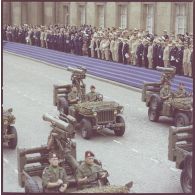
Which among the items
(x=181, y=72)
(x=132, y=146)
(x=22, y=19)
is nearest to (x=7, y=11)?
(x=22, y=19)

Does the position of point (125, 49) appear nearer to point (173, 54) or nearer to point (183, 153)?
point (173, 54)

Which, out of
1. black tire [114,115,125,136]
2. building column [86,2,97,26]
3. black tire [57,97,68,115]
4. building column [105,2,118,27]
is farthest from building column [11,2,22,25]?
black tire [114,115,125,136]

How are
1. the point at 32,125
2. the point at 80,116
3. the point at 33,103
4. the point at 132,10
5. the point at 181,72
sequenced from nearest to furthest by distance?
the point at 80,116 → the point at 32,125 → the point at 33,103 → the point at 181,72 → the point at 132,10

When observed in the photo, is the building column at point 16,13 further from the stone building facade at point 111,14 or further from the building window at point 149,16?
the building window at point 149,16

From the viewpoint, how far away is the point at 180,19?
28.1 metres

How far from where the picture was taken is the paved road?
1137 centimetres

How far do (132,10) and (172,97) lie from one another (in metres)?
16.7

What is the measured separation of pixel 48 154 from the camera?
1089 cm

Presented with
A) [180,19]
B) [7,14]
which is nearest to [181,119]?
[180,19]

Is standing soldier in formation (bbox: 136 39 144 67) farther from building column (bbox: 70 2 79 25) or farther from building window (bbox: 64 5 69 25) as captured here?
building window (bbox: 64 5 69 25)

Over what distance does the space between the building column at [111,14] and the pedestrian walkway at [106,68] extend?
3916 mm

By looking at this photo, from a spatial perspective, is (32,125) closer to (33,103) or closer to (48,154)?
(33,103)

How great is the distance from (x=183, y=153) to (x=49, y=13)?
3454 cm

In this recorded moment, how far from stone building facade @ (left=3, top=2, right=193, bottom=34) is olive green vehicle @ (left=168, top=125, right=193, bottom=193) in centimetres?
1628
